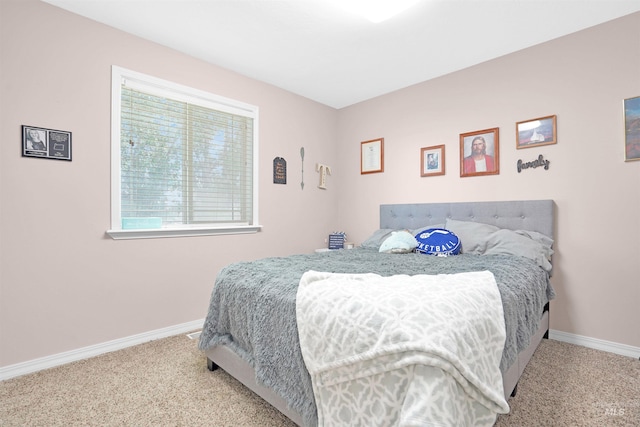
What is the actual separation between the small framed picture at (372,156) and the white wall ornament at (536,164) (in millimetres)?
1437

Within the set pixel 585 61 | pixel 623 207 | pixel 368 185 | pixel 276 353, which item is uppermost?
pixel 585 61

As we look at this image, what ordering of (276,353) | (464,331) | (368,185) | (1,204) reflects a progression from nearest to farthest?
(464,331) → (276,353) → (1,204) → (368,185)

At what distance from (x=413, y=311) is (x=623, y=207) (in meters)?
2.30

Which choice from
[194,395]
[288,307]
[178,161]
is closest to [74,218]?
[178,161]

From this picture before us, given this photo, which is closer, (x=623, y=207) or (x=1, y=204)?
(x=1, y=204)

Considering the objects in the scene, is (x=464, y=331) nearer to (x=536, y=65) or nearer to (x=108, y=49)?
(x=536, y=65)

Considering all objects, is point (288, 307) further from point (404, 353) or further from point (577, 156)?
point (577, 156)

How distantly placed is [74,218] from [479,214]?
3342 mm

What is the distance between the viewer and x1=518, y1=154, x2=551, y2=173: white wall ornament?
256 cm

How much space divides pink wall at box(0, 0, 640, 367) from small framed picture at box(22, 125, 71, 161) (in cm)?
4

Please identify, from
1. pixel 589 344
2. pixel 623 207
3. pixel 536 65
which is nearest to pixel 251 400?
pixel 589 344

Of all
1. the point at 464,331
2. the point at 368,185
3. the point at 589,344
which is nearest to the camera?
the point at 464,331

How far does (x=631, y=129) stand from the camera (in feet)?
7.21

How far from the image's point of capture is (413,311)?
39.4 inches
